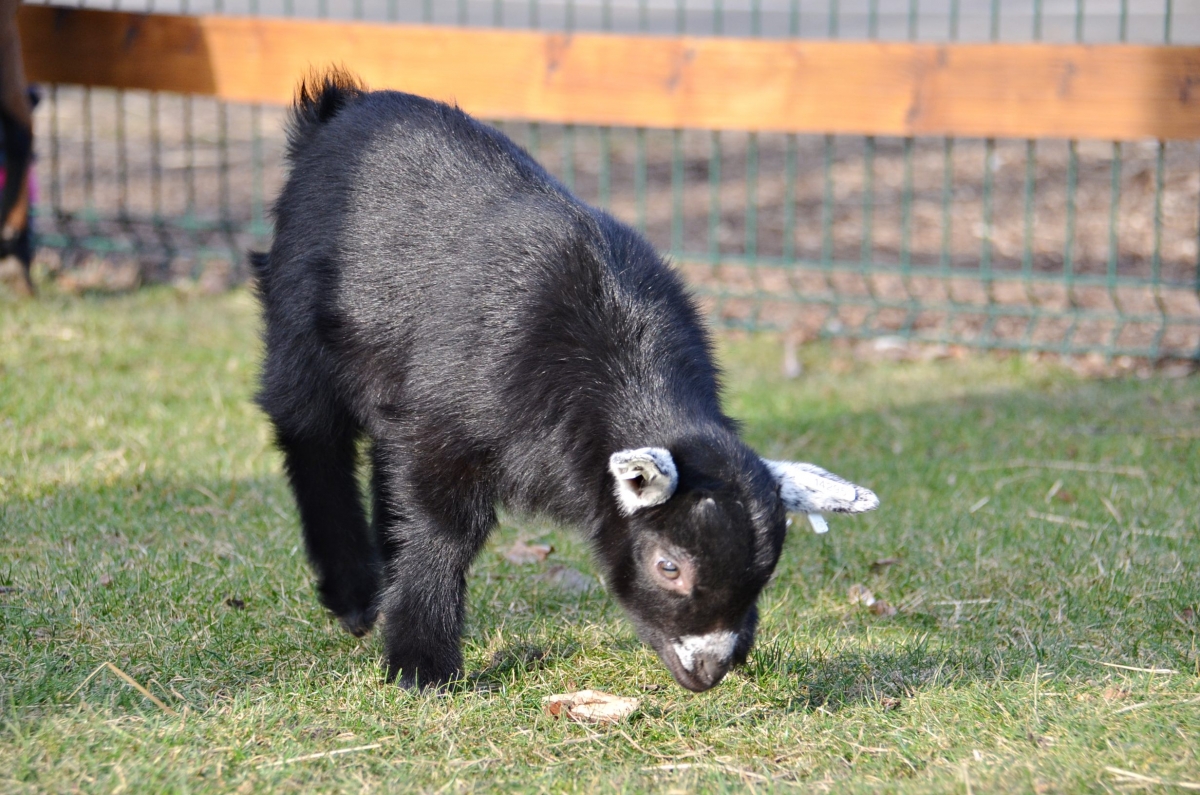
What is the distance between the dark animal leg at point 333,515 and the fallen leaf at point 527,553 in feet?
1.97

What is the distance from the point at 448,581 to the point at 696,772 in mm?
918

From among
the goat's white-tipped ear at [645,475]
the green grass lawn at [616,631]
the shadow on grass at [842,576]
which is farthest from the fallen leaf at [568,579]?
the goat's white-tipped ear at [645,475]

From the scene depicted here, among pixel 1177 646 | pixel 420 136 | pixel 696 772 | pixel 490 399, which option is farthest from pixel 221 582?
pixel 1177 646

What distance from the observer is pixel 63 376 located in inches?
249

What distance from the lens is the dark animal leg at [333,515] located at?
163 inches

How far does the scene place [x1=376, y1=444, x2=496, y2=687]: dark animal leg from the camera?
354 cm

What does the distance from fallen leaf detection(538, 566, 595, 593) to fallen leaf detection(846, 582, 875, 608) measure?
0.92 m

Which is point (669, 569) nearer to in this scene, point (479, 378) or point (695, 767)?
point (695, 767)

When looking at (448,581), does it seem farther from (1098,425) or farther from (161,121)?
(161,121)

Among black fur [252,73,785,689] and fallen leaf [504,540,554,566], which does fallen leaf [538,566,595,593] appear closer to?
fallen leaf [504,540,554,566]

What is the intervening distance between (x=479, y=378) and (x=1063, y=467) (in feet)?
11.1

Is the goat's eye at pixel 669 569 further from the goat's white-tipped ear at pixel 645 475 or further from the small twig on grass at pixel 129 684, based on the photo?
the small twig on grass at pixel 129 684

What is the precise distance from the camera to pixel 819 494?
323 centimetres

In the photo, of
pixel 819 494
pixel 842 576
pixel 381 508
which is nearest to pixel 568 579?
pixel 381 508
